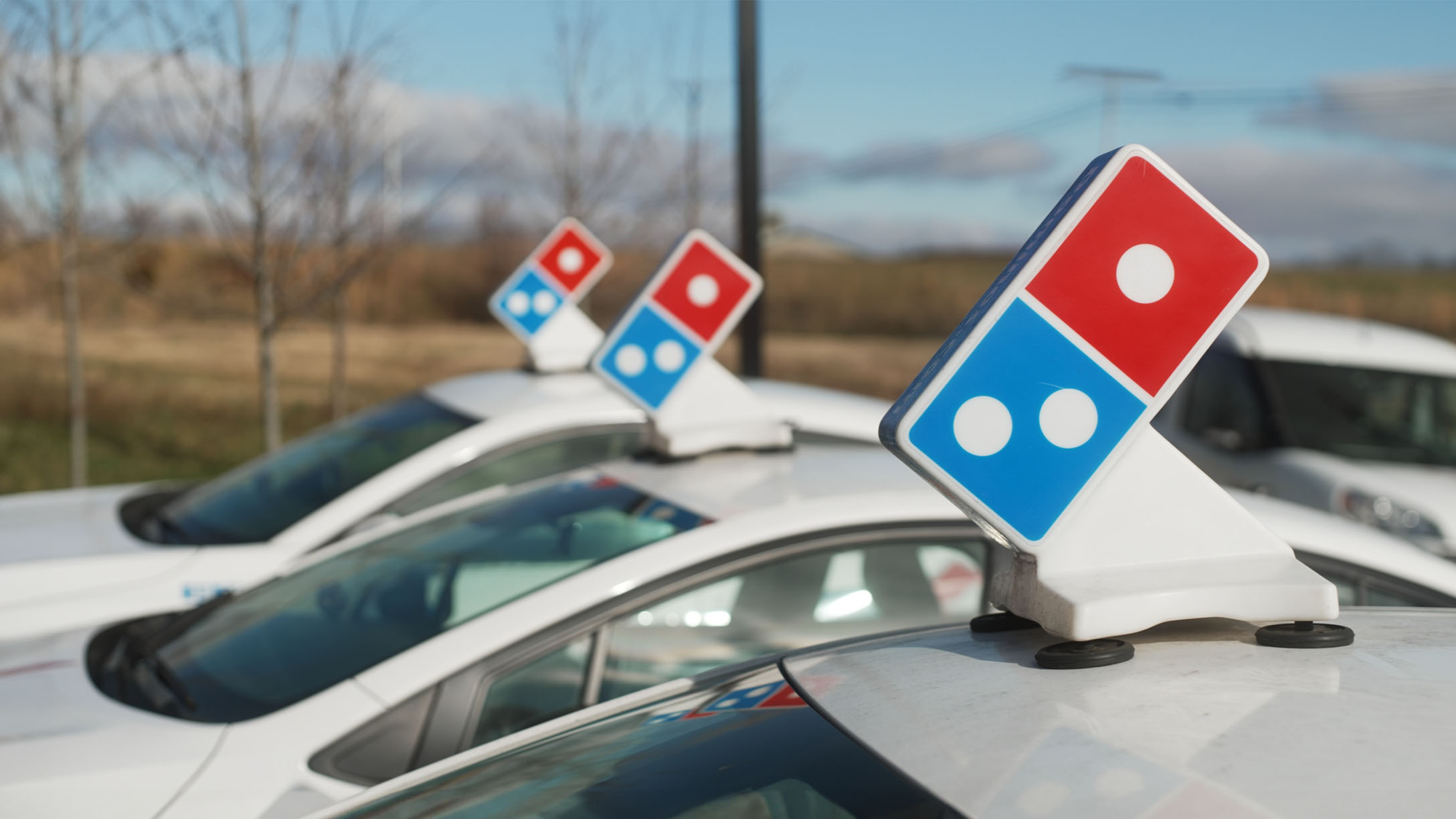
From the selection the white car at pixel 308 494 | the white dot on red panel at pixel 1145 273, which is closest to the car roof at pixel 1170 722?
the white dot on red panel at pixel 1145 273

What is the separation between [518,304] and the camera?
678cm

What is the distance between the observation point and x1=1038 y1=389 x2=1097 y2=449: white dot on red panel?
165cm

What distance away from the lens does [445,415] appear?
15.7ft

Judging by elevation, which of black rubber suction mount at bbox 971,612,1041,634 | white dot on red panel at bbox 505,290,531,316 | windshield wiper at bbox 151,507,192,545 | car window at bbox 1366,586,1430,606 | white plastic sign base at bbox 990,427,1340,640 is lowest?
windshield wiper at bbox 151,507,192,545

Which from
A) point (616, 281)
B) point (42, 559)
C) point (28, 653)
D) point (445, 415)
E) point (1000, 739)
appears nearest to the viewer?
point (1000, 739)

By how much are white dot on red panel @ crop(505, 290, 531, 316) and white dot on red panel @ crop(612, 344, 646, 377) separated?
3021 millimetres

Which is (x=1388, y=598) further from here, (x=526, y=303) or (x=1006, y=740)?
(x=526, y=303)

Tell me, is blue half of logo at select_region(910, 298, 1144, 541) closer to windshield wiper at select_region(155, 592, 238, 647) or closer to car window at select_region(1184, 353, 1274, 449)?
windshield wiper at select_region(155, 592, 238, 647)

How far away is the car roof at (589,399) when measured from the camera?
471 centimetres

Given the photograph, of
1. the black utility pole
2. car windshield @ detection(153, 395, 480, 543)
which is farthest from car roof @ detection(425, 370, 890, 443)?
the black utility pole

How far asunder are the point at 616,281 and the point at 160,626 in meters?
16.6

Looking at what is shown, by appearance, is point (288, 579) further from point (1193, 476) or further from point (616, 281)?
point (616, 281)

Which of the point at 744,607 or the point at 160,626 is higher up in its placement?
the point at 744,607

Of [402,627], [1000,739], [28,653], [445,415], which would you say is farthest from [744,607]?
[445,415]
